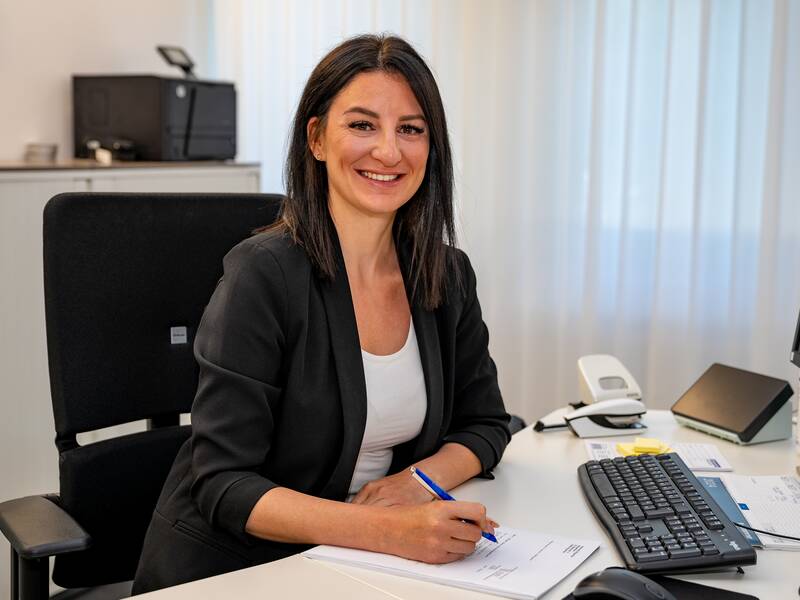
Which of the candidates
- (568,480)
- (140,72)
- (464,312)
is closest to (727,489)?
(568,480)

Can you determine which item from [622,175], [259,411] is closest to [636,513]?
[259,411]

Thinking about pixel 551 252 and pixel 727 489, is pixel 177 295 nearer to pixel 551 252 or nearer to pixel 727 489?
pixel 727 489

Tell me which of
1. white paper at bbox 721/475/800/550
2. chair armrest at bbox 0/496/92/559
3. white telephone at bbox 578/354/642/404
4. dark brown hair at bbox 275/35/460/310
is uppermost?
dark brown hair at bbox 275/35/460/310

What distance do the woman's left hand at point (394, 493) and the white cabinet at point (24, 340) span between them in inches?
58.2

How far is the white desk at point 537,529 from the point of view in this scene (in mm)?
1168

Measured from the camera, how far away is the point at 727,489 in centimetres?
155

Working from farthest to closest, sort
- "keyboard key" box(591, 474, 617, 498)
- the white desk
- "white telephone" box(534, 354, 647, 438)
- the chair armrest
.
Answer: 1. "white telephone" box(534, 354, 647, 438)
2. "keyboard key" box(591, 474, 617, 498)
3. the chair armrest
4. the white desk

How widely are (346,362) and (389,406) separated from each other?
13 cm

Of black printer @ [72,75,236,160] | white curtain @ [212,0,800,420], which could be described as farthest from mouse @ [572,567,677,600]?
black printer @ [72,75,236,160]

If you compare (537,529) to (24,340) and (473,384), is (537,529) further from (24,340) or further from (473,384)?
(24,340)

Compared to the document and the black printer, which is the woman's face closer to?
the document

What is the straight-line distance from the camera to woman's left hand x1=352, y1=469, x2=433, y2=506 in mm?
1478

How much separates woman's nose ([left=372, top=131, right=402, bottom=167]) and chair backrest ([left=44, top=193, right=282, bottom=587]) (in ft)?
0.99

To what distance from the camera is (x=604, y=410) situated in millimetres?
1883
